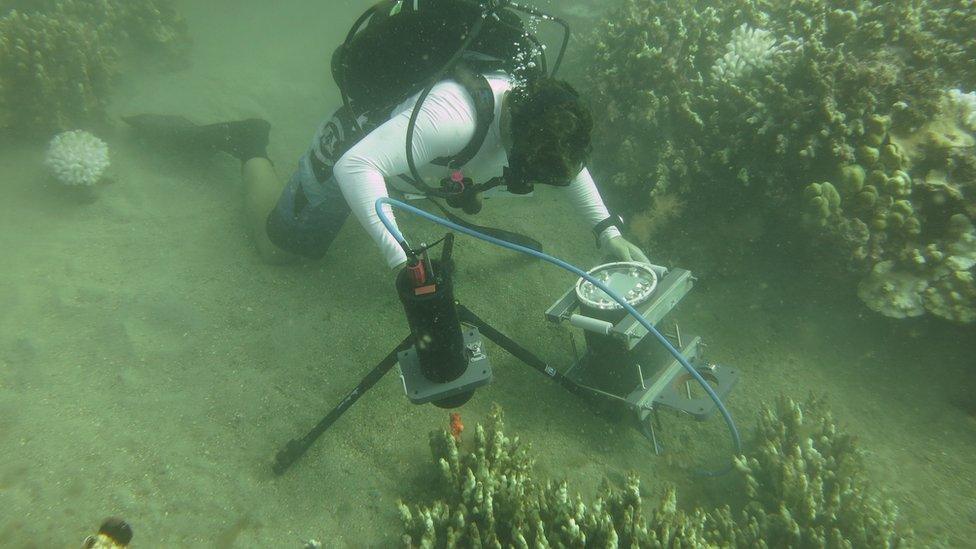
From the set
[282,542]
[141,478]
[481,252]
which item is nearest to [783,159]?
[481,252]

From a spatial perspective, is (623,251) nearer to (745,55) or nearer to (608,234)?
(608,234)

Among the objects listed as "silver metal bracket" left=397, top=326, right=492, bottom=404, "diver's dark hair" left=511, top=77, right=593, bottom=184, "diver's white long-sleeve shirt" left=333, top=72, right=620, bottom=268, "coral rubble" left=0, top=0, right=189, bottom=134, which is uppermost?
"diver's dark hair" left=511, top=77, right=593, bottom=184

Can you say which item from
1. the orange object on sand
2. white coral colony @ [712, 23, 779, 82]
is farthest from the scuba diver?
white coral colony @ [712, 23, 779, 82]

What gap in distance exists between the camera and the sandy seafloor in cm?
317

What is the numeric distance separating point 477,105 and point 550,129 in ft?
2.15

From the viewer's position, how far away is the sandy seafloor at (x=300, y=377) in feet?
10.4

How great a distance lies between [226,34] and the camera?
12.5 m

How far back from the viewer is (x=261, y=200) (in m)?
5.45

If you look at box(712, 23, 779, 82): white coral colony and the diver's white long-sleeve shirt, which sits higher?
box(712, 23, 779, 82): white coral colony

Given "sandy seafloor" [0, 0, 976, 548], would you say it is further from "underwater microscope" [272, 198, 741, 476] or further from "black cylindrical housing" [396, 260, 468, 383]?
"black cylindrical housing" [396, 260, 468, 383]

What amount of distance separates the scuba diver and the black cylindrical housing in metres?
0.71

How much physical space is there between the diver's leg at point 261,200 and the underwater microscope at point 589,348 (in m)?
2.38

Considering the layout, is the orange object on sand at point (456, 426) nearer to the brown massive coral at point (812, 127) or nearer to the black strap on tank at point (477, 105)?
the black strap on tank at point (477, 105)

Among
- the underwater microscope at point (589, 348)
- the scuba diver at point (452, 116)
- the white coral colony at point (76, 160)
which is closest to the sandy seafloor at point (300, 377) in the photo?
the white coral colony at point (76, 160)
